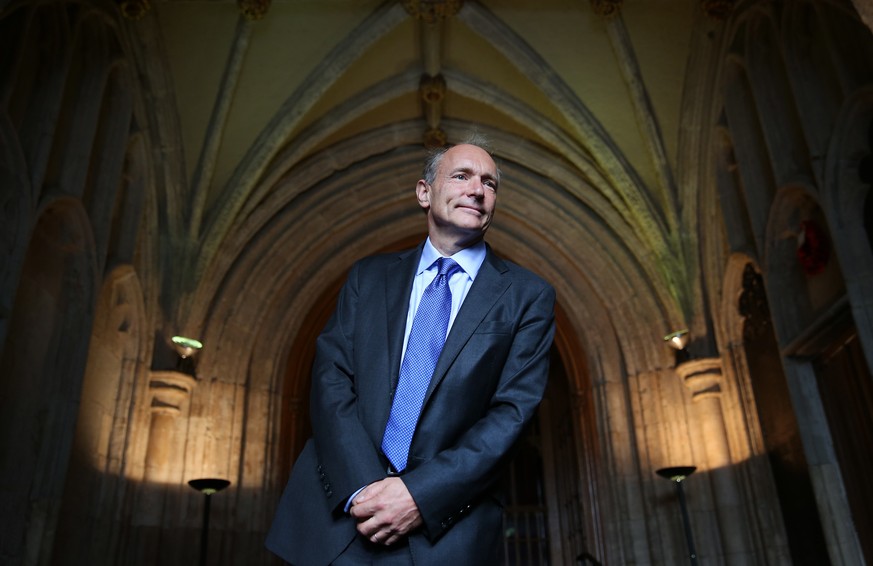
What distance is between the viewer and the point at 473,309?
175 centimetres

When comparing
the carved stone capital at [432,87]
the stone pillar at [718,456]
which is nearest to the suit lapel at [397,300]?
the stone pillar at [718,456]

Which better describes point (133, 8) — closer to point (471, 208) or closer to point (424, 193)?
point (424, 193)

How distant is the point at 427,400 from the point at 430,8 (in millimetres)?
6927

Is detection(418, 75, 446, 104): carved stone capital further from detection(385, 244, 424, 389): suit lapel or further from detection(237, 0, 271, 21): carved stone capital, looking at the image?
detection(385, 244, 424, 389): suit lapel

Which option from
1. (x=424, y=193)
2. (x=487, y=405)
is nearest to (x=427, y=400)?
(x=487, y=405)

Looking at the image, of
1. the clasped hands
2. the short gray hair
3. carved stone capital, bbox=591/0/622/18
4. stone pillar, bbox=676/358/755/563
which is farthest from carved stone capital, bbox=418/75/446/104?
the clasped hands

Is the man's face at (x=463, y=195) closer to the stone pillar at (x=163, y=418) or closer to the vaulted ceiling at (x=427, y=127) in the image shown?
the vaulted ceiling at (x=427, y=127)

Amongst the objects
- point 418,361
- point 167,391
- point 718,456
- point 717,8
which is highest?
point 717,8

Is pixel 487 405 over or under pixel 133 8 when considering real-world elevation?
under

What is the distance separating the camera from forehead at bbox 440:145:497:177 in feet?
6.25

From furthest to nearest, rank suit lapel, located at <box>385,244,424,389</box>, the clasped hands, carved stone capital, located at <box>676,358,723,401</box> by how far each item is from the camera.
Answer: carved stone capital, located at <box>676,358,723,401</box> → suit lapel, located at <box>385,244,424,389</box> → the clasped hands

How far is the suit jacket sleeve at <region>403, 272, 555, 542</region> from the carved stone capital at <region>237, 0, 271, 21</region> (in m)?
6.51

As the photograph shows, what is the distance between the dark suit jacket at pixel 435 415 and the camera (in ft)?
4.94

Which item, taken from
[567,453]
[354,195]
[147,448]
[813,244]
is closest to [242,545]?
[147,448]
